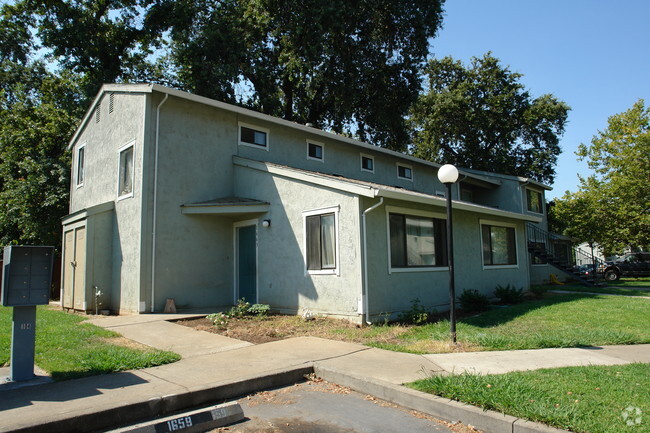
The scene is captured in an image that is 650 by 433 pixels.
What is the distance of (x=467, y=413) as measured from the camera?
4.35 metres

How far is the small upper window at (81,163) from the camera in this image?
Answer: 1602 cm

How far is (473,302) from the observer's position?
468 inches

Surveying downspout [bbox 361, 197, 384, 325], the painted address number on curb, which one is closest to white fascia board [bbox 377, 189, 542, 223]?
downspout [bbox 361, 197, 384, 325]

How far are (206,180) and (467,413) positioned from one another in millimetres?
10265

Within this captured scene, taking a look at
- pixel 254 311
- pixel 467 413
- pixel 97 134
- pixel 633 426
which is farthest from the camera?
pixel 97 134

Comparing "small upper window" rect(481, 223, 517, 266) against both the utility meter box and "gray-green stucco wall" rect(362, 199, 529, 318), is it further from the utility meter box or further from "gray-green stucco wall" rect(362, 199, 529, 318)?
the utility meter box

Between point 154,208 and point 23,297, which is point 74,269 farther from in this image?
point 23,297

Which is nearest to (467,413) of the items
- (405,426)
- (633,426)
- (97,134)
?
(405,426)

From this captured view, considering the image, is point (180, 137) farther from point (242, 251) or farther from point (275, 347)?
point (275, 347)

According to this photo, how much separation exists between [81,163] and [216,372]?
1364 centimetres

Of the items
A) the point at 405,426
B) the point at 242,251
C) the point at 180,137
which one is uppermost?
the point at 180,137

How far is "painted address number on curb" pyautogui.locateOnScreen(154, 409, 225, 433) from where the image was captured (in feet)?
13.1

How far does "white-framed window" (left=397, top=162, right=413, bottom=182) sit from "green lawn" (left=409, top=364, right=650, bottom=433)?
14291 millimetres

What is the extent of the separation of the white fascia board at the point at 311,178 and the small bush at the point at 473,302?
180 inches
